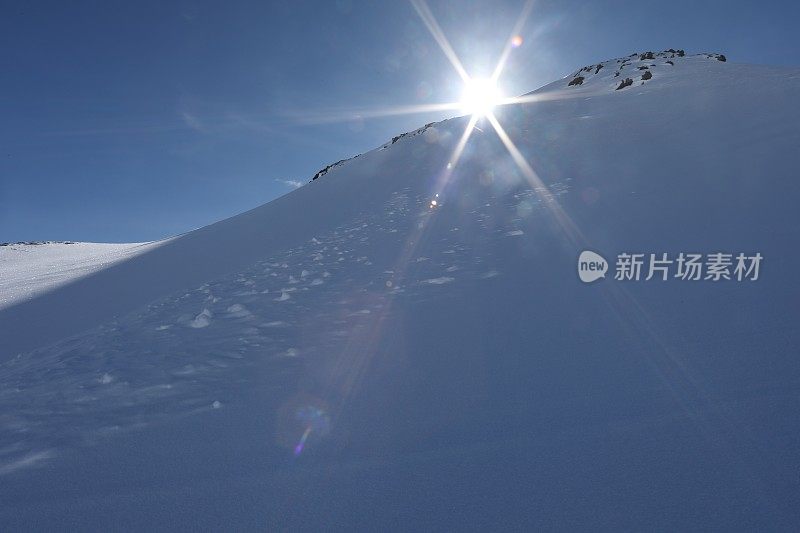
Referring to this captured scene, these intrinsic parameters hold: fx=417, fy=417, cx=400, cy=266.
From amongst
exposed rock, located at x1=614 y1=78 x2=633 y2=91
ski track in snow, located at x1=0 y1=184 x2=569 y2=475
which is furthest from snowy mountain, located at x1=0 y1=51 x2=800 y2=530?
exposed rock, located at x1=614 y1=78 x2=633 y2=91

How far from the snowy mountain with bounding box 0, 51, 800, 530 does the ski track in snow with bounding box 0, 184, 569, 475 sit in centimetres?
3

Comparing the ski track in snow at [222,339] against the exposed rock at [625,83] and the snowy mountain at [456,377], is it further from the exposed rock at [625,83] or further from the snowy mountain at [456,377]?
the exposed rock at [625,83]

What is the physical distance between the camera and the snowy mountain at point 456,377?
2012 mm

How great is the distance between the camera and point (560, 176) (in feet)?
28.0

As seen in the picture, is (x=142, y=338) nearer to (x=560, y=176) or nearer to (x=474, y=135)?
(x=560, y=176)

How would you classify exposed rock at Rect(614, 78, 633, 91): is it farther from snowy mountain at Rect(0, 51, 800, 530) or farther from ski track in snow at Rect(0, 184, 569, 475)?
ski track in snow at Rect(0, 184, 569, 475)

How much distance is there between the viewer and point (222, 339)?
4.23m

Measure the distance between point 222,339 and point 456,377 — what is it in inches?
98.5

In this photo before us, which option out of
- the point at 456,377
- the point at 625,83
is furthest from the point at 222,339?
the point at 625,83

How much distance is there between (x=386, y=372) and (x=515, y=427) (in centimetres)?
114

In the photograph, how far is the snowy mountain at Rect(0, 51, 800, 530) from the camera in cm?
201

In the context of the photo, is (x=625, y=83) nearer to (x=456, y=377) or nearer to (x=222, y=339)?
(x=456, y=377)

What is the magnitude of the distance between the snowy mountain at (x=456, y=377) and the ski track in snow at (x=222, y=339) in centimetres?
3

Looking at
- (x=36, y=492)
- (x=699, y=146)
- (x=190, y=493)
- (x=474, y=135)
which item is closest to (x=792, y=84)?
(x=699, y=146)
